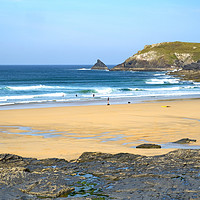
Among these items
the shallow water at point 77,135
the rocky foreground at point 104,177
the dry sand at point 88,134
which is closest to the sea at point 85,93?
the dry sand at point 88,134

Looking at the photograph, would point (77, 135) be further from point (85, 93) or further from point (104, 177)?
point (85, 93)

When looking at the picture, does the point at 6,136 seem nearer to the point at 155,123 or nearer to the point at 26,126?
the point at 26,126

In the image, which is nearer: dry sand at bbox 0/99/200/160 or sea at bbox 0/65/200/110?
dry sand at bbox 0/99/200/160

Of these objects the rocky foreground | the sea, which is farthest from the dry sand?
the sea

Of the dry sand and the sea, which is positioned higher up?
the dry sand

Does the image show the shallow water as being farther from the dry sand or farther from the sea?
the sea

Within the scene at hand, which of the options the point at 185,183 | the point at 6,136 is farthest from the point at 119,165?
the point at 6,136

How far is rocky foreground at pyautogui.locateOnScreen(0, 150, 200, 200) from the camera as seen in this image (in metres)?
7.58

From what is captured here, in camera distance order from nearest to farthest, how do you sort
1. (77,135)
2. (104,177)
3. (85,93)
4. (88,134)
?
(104,177) < (77,135) < (88,134) < (85,93)

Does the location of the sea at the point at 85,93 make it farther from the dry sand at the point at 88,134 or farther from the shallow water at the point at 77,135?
the shallow water at the point at 77,135

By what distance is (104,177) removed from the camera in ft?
28.9

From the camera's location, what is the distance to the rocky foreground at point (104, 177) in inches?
298

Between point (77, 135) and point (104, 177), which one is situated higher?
point (104, 177)

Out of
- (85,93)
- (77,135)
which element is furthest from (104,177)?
(85,93)
